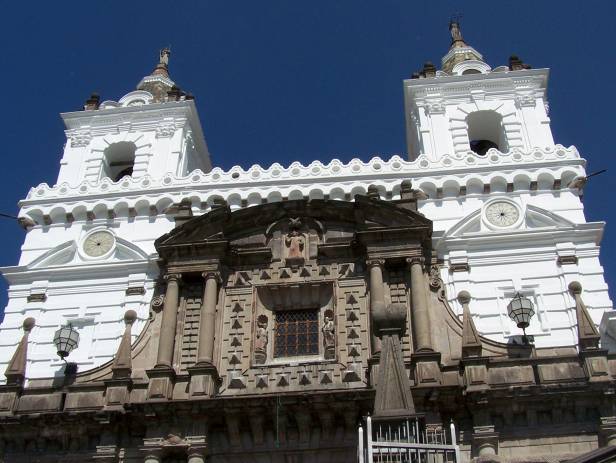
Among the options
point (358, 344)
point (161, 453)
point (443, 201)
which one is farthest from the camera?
point (443, 201)

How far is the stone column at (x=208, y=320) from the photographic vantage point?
20.1m

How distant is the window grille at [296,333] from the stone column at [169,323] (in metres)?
2.55

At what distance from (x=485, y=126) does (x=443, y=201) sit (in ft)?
18.2

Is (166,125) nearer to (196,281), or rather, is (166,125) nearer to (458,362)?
(196,281)

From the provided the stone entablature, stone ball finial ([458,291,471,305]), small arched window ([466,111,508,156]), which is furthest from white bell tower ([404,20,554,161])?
stone ball finial ([458,291,471,305])

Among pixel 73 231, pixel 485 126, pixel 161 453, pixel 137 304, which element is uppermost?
pixel 485 126

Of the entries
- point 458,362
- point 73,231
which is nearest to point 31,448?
point 73,231

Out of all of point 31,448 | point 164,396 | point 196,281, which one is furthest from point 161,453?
point 196,281

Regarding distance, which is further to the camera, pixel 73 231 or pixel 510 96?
pixel 510 96

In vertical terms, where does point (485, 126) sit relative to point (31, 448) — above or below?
above

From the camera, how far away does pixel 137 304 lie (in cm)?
2244

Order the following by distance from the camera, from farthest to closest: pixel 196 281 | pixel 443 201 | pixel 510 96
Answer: pixel 510 96 < pixel 443 201 < pixel 196 281

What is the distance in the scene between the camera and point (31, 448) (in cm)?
1902

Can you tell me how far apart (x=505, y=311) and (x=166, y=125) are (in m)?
13.3
